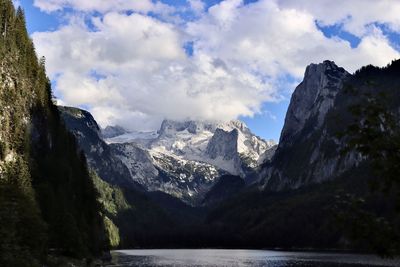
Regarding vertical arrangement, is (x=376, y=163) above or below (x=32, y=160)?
below

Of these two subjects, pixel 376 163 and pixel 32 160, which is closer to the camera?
pixel 376 163

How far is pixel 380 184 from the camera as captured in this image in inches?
566

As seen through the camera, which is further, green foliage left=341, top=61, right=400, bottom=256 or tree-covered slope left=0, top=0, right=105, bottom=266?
tree-covered slope left=0, top=0, right=105, bottom=266

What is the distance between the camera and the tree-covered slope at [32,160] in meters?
110

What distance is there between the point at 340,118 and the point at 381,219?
2890mm

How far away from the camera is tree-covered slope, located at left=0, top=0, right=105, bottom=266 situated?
360 ft

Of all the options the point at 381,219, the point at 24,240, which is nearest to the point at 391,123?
the point at 381,219

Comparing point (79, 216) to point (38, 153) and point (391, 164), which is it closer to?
point (38, 153)

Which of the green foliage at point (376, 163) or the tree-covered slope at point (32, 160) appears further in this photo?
the tree-covered slope at point (32, 160)

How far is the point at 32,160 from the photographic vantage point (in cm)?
15925

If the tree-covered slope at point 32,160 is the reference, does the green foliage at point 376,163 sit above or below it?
below

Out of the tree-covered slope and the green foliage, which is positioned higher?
the tree-covered slope

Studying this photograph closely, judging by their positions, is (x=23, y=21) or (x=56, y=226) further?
(x=23, y=21)

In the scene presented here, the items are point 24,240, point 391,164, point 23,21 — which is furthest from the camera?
point 23,21
